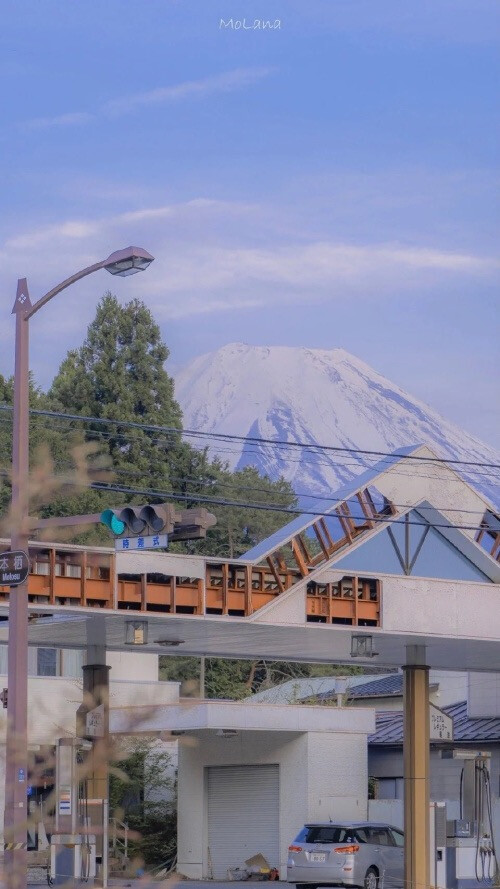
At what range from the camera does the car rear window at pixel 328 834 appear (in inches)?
1137

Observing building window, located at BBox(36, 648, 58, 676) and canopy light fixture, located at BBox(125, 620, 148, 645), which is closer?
canopy light fixture, located at BBox(125, 620, 148, 645)

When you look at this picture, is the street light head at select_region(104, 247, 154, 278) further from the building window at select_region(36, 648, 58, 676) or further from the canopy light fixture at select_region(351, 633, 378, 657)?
the building window at select_region(36, 648, 58, 676)

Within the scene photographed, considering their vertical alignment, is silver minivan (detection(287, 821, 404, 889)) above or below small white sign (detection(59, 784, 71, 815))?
below

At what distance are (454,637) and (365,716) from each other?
7.44 m

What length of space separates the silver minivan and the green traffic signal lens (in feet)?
44.4

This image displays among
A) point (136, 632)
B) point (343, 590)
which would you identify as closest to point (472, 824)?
point (343, 590)

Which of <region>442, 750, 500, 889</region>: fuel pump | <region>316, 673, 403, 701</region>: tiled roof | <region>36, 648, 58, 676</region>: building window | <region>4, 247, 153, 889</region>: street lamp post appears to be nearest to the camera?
<region>4, 247, 153, 889</region>: street lamp post

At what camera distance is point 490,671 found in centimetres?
3669

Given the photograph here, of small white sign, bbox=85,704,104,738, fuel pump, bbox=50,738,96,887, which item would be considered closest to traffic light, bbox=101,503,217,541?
fuel pump, bbox=50,738,96,887

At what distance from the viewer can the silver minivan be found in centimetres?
2852

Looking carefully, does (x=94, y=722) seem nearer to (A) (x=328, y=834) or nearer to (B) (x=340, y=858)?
(A) (x=328, y=834)

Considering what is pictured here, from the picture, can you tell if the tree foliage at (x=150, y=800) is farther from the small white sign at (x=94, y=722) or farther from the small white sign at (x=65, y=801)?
the small white sign at (x=65, y=801)

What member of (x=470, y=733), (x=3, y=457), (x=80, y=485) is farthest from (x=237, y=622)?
(x=3, y=457)

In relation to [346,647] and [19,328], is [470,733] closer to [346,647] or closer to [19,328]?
[346,647]
